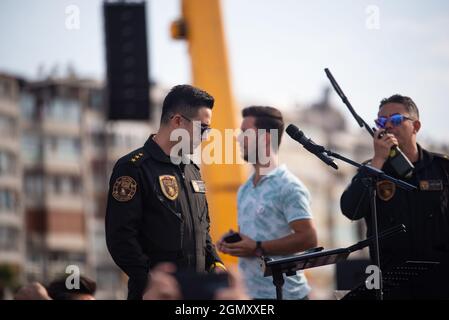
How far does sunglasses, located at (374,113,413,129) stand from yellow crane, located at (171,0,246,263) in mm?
3052

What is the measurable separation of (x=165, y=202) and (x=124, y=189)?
24cm

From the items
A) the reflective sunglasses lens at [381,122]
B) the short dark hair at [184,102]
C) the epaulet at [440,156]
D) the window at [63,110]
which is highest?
the window at [63,110]

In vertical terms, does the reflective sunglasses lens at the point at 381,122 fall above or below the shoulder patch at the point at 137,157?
above

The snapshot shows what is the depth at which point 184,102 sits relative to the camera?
6082mm

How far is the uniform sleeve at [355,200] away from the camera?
6812 mm

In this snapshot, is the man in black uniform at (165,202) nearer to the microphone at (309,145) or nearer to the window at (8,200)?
the microphone at (309,145)

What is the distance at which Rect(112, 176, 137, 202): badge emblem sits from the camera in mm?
5797

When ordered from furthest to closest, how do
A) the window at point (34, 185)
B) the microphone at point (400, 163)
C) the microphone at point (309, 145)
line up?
the window at point (34, 185) → the microphone at point (400, 163) → the microphone at point (309, 145)

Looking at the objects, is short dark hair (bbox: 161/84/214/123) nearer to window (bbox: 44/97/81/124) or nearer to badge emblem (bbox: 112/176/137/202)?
badge emblem (bbox: 112/176/137/202)

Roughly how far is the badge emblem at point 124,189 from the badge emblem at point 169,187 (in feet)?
0.56

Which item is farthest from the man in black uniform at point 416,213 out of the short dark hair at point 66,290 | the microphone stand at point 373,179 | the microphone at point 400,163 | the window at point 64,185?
the window at point 64,185

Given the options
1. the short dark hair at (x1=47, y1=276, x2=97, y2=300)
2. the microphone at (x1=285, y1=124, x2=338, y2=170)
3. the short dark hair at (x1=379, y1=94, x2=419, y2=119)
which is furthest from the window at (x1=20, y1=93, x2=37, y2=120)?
the microphone at (x1=285, y1=124, x2=338, y2=170)

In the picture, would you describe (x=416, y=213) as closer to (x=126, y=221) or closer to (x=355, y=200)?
(x=355, y=200)

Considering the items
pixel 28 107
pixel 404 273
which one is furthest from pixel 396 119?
pixel 28 107
